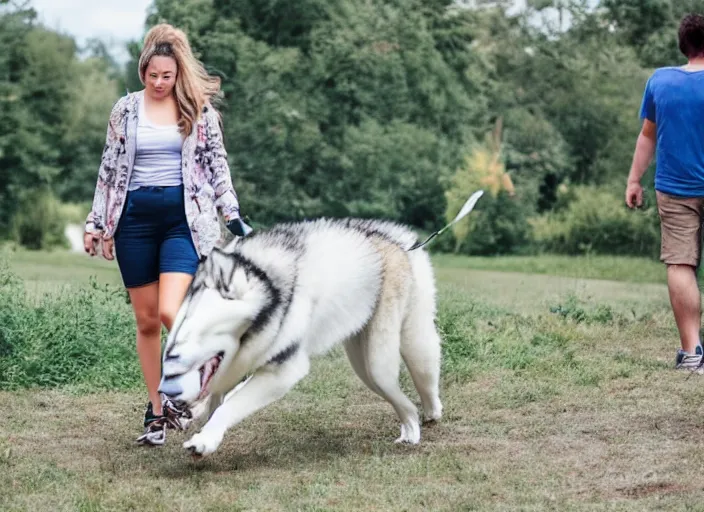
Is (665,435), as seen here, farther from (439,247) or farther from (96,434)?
(439,247)

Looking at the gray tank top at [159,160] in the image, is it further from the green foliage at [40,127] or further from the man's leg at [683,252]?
the green foliage at [40,127]

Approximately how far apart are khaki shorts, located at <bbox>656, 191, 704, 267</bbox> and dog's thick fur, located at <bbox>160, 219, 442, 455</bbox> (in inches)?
84.4

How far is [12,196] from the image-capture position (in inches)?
1047

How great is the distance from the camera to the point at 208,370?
4.87 metres

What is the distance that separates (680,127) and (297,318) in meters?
3.33

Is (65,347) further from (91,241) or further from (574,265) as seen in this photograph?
(574,265)

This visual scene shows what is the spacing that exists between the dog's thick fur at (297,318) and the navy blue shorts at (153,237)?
525 millimetres

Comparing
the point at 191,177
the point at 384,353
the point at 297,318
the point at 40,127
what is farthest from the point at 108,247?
the point at 40,127

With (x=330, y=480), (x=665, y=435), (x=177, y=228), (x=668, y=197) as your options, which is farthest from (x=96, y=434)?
(x=668, y=197)

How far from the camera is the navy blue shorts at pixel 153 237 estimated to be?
5645 millimetres

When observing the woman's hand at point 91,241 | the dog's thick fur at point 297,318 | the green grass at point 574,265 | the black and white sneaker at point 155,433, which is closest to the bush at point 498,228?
the green grass at point 574,265

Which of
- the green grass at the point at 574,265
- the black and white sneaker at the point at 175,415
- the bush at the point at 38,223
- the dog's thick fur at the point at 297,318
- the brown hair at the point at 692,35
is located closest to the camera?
the dog's thick fur at the point at 297,318

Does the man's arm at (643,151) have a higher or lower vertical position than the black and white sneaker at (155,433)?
higher

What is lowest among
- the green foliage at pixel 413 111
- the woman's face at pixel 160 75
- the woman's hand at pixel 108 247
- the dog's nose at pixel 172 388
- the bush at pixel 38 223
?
the bush at pixel 38 223
